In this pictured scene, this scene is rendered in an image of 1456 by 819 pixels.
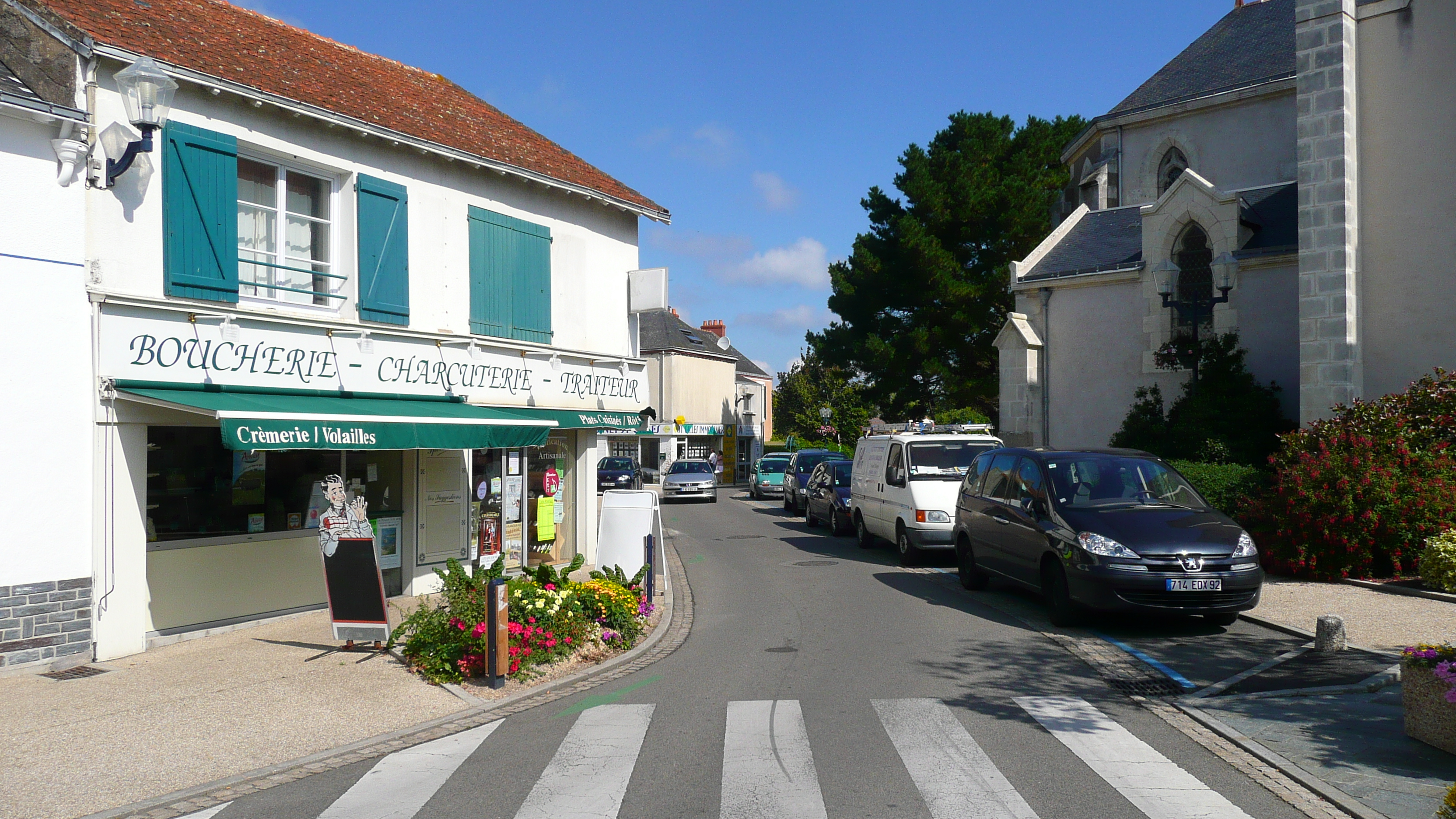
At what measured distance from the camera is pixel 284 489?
1081 centimetres

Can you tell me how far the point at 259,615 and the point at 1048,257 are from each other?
21125 mm

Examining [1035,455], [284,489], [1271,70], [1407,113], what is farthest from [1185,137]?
[284,489]

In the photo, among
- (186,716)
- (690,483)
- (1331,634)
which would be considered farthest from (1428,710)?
(690,483)

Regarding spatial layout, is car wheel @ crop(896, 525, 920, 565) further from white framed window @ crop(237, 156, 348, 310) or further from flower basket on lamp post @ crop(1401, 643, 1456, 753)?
flower basket on lamp post @ crop(1401, 643, 1456, 753)

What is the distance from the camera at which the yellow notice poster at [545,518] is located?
14312 mm

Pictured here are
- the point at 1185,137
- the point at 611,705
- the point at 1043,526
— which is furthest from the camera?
the point at 1185,137

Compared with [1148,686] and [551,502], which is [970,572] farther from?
[551,502]

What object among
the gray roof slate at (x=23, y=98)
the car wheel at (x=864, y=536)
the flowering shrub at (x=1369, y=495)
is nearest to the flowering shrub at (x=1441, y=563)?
the flowering shrub at (x=1369, y=495)

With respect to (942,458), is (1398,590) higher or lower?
lower

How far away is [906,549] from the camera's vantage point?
15.1 m

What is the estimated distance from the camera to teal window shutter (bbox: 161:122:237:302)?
31.2 ft

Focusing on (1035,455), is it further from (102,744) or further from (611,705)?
(102,744)

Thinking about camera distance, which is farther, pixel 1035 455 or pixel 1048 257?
pixel 1048 257

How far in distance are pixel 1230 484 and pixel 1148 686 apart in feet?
27.2
